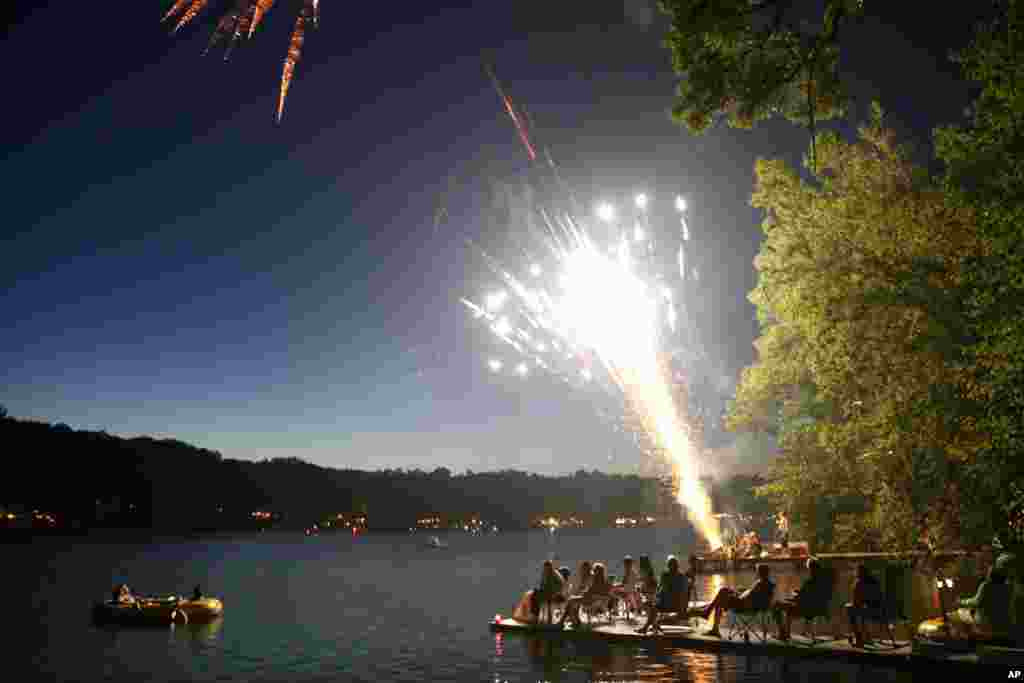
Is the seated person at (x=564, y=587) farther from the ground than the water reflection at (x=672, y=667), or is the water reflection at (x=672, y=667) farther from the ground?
the seated person at (x=564, y=587)

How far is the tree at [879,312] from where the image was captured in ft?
54.3

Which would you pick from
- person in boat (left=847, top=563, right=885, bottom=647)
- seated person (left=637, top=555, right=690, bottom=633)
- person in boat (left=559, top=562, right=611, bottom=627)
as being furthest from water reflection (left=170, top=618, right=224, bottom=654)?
person in boat (left=847, top=563, right=885, bottom=647)

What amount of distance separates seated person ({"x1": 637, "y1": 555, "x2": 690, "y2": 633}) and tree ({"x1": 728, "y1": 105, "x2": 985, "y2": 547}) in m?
5.38

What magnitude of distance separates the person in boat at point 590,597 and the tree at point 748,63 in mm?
11410

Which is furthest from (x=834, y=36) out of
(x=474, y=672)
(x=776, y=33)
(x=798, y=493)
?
(x=798, y=493)

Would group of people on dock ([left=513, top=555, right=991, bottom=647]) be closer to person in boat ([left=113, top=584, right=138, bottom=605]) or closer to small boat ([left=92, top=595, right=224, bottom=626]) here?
small boat ([left=92, top=595, right=224, bottom=626])

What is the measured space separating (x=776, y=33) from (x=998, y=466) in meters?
8.50

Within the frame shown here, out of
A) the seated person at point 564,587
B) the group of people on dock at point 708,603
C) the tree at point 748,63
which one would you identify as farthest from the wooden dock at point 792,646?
the tree at point 748,63

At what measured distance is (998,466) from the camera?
13.6 m

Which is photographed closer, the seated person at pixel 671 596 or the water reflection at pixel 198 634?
the seated person at pixel 671 596

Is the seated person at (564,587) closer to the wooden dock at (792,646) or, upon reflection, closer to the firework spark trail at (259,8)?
the wooden dock at (792,646)

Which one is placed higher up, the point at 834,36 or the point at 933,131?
the point at 933,131

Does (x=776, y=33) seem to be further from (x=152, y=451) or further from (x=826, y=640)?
(x=152, y=451)

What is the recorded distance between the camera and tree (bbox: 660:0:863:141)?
439 inches
